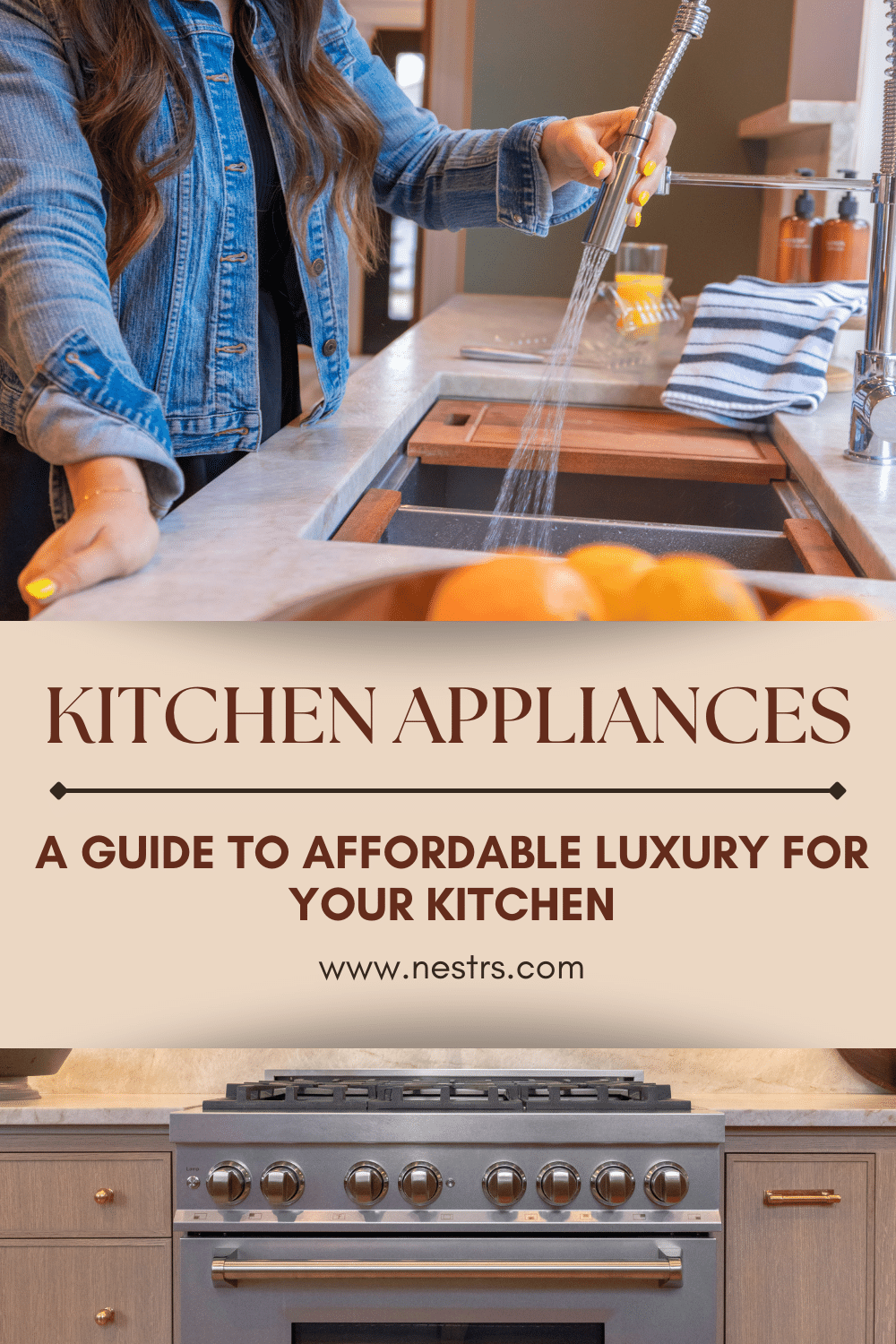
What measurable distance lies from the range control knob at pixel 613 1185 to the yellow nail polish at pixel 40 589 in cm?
67

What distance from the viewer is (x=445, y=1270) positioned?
943mm

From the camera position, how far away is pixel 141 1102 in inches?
37.8

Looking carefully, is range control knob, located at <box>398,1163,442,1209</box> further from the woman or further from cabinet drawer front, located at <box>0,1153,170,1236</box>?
the woman

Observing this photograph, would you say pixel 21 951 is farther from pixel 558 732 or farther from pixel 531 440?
pixel 531 440

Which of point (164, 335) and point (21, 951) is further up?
point (164, 335)

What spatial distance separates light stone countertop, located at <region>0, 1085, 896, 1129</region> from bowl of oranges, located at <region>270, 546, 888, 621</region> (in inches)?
21.1

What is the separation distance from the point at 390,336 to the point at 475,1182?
411 cm

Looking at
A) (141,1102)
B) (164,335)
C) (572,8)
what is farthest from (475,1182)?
(572,8)

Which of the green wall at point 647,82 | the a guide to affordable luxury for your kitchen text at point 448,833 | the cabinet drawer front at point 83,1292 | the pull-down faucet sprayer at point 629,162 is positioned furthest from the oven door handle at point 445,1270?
the green wall at point 647,82

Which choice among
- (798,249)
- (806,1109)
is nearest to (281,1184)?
(806,1109)

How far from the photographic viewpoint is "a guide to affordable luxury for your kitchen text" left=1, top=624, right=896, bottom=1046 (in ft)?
1.70

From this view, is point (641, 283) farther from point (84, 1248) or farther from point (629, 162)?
point (84, 1248)

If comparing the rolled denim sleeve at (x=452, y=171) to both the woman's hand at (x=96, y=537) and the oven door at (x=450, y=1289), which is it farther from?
the oven door at (x=450, y=1289)

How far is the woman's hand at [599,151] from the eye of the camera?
0.77m
